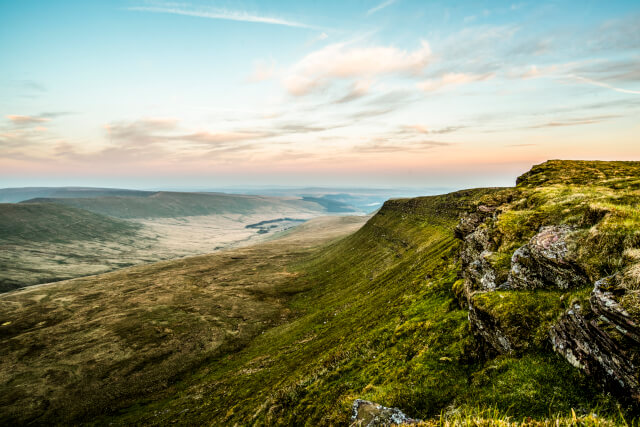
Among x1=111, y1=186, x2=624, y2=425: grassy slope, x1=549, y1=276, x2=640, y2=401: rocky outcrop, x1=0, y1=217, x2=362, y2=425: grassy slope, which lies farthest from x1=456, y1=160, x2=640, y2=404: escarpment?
x1=0, y1=217, x2=362, y2=425: grassy slope

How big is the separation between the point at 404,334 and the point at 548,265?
1771 centimetres

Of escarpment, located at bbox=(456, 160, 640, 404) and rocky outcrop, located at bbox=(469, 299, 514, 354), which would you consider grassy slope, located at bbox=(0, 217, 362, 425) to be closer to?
rocky outcrop, located at bbox=(469, 299, 514, 354)

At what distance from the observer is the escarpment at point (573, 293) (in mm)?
10641

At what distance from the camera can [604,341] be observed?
11.0m

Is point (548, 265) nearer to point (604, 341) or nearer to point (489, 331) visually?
point (489, 331)

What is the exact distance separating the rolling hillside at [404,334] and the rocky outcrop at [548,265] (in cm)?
12

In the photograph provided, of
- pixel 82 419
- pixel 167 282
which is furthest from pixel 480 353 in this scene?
pixel 167 282

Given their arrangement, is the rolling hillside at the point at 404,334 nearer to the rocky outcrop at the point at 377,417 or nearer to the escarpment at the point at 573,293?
the escarpment at the point at 573,293

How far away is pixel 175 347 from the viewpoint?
256 feet

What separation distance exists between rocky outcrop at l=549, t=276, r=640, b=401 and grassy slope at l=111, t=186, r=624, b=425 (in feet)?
2.40

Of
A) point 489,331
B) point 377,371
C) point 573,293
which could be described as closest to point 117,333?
point 377,371

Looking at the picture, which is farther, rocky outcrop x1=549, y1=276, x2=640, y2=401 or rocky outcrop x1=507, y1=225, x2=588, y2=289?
rocky outcrop x1=507, y1=225, x2=588, y2=289

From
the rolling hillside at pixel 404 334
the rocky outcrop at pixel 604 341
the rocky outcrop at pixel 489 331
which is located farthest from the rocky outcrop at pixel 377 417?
the rocky outcrop at pixel 604 341

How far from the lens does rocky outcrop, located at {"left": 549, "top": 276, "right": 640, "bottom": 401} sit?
10039mm
